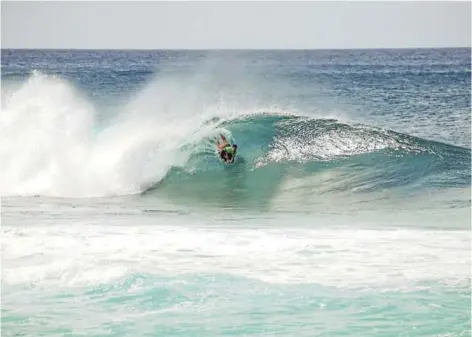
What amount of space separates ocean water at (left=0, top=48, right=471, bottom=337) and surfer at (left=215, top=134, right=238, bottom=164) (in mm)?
92

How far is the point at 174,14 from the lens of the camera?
227 inches

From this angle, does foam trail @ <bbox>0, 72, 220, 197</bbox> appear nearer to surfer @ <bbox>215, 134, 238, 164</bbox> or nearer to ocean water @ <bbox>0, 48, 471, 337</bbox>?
ocean water @ <bbox>0, 48, 471, 337</bbox>

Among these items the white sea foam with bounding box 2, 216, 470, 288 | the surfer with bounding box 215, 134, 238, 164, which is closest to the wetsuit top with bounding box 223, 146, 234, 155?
the surfer with bounding box 215, 134, 238, 164

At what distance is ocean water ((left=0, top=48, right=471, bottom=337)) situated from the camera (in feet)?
12.1

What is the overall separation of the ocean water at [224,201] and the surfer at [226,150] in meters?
0.09

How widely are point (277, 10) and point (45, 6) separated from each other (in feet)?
6.51

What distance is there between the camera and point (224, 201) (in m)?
5.66

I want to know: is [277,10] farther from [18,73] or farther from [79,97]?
[18,73]

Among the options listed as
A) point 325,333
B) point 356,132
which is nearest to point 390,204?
point 356,132

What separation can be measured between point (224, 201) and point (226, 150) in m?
0.87

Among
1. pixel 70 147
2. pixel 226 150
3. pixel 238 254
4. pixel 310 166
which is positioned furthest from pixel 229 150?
pixel 238 254

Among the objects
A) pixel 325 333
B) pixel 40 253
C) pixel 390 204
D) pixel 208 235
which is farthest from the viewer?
pixel 390 204

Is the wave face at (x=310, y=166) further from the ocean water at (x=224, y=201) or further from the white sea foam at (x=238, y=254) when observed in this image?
the white sea foam at (x=238, y=254)

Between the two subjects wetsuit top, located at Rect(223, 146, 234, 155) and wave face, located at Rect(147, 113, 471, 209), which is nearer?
wave face, located at Rect(147, 113, 471, 209)
